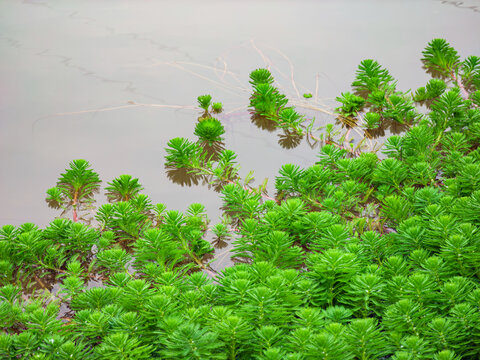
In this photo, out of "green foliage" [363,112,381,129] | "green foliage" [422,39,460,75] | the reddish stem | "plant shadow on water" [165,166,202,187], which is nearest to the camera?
the reddish stem

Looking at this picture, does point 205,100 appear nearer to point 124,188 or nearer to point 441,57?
point 124,188

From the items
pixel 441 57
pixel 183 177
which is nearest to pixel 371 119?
pixel 441 57

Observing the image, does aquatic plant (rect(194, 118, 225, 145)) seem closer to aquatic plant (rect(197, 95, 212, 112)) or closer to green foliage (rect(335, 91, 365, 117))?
aquatic plant (rect(197, 95, 212, 112))

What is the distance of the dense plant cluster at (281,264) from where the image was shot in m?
0.81

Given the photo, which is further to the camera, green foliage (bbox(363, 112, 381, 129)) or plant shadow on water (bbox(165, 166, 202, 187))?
green foliage (bbox(363, 112, 381, 129))

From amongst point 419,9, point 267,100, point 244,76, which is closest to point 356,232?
point 267,100

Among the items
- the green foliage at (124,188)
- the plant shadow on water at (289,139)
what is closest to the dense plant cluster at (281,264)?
the green foliage at (124,188)

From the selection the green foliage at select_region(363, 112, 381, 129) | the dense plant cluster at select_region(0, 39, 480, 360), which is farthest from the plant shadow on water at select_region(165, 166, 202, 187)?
the green foliage at select_region(363, 112, 381, 129)

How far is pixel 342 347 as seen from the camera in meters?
0.76

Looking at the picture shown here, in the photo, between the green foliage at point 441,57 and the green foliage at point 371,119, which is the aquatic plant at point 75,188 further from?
the green foliage at point 441,57

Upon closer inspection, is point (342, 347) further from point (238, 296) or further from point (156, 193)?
point (156, 193)

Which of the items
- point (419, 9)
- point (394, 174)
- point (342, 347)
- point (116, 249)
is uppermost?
point (419, 9)

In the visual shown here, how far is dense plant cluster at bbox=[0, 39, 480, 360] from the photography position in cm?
81

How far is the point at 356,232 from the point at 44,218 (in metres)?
0.73
